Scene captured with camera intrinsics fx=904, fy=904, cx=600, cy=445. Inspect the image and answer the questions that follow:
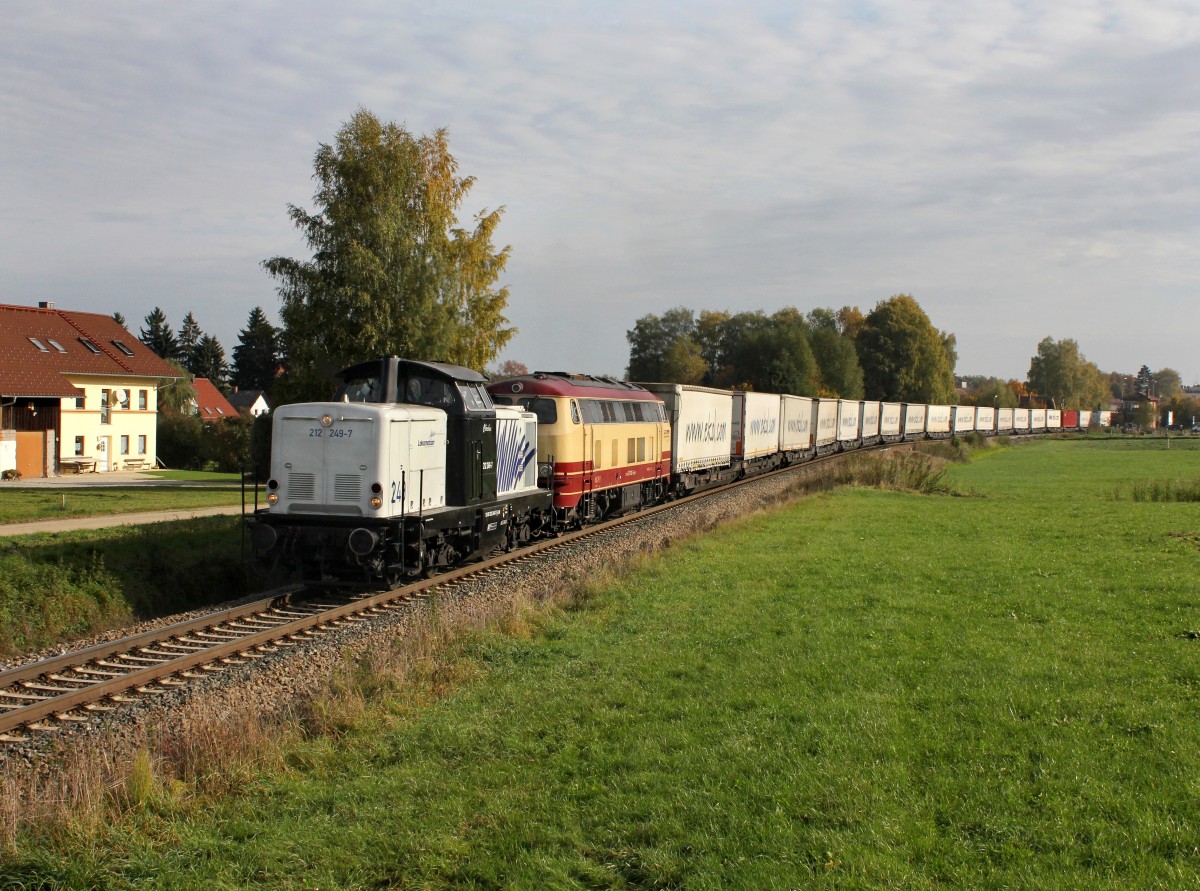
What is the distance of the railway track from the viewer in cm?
885

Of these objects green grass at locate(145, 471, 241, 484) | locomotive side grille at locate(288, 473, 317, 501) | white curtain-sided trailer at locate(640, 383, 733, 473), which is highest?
white curtain-sided trailer at locate(640, 383, 733, 473)

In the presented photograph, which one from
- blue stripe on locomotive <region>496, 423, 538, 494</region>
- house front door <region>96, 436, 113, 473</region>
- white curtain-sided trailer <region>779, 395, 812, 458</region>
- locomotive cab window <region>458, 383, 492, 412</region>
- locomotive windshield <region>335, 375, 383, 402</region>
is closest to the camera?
locomotive windshield <region>335, 375, 383, 402</region>

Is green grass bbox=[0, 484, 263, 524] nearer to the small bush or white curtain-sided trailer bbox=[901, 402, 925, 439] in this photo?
the small bush

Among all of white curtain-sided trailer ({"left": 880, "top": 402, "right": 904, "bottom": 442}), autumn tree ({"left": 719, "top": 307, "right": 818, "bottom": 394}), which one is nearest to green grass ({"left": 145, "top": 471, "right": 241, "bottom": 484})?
white curtain-sided trailer ({"left": 880, "top": 402, "right": 904, "bottom": 442})

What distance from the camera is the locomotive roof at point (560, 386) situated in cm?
1963

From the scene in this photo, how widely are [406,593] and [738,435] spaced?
2130cm

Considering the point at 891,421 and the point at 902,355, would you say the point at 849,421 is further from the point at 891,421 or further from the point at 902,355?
the point at 902,355

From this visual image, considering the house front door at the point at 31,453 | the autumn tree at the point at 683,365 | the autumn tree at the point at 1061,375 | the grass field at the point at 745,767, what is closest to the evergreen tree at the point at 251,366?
the autumn tree at the point at 683,365

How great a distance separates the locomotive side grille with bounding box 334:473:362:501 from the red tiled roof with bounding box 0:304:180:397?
3170 cm

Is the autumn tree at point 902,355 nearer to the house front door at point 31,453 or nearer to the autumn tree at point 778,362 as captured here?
the autumn tree at point 778,362

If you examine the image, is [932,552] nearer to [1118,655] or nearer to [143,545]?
[1118,655]

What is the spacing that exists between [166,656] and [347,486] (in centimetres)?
358

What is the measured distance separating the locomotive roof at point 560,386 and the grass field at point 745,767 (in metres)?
7.84

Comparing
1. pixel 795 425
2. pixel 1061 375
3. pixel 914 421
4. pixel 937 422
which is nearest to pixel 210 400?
pixel 795 425
